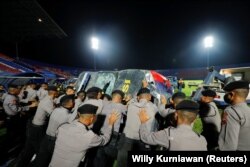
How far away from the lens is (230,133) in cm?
293

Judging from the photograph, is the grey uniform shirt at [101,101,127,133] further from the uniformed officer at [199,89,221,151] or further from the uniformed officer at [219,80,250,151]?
the uniformed officer at [219,80,250,151]

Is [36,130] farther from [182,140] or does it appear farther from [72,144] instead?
[182,140]

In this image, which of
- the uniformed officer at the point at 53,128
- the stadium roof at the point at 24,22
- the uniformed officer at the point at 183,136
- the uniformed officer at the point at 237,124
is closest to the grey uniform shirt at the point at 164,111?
the uniformed officer at the point at 237,124

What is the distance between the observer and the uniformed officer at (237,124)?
9.55 feet

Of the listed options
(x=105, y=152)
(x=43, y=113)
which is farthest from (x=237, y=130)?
(x=43, y=113)

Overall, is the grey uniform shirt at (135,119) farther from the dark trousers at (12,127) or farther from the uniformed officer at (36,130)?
the dark trousers at (12,127)

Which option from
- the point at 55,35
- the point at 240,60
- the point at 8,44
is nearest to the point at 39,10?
the point at 55,35

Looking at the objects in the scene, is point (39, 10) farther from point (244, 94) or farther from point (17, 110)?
point (244, 94)

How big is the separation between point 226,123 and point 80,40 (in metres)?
44.1

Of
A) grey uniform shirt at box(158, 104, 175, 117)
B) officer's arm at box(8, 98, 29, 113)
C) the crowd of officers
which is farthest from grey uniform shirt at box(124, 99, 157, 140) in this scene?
officer's arm at box(8, 98, 29, 113)

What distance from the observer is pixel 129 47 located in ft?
182

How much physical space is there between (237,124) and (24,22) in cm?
3044

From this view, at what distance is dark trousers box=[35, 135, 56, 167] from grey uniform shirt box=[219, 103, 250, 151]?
11.0ft

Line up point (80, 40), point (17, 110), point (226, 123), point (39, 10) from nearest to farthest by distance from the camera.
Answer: point (226, 123)
point (17, 110)
point (39, 10)
point (80, 40)
